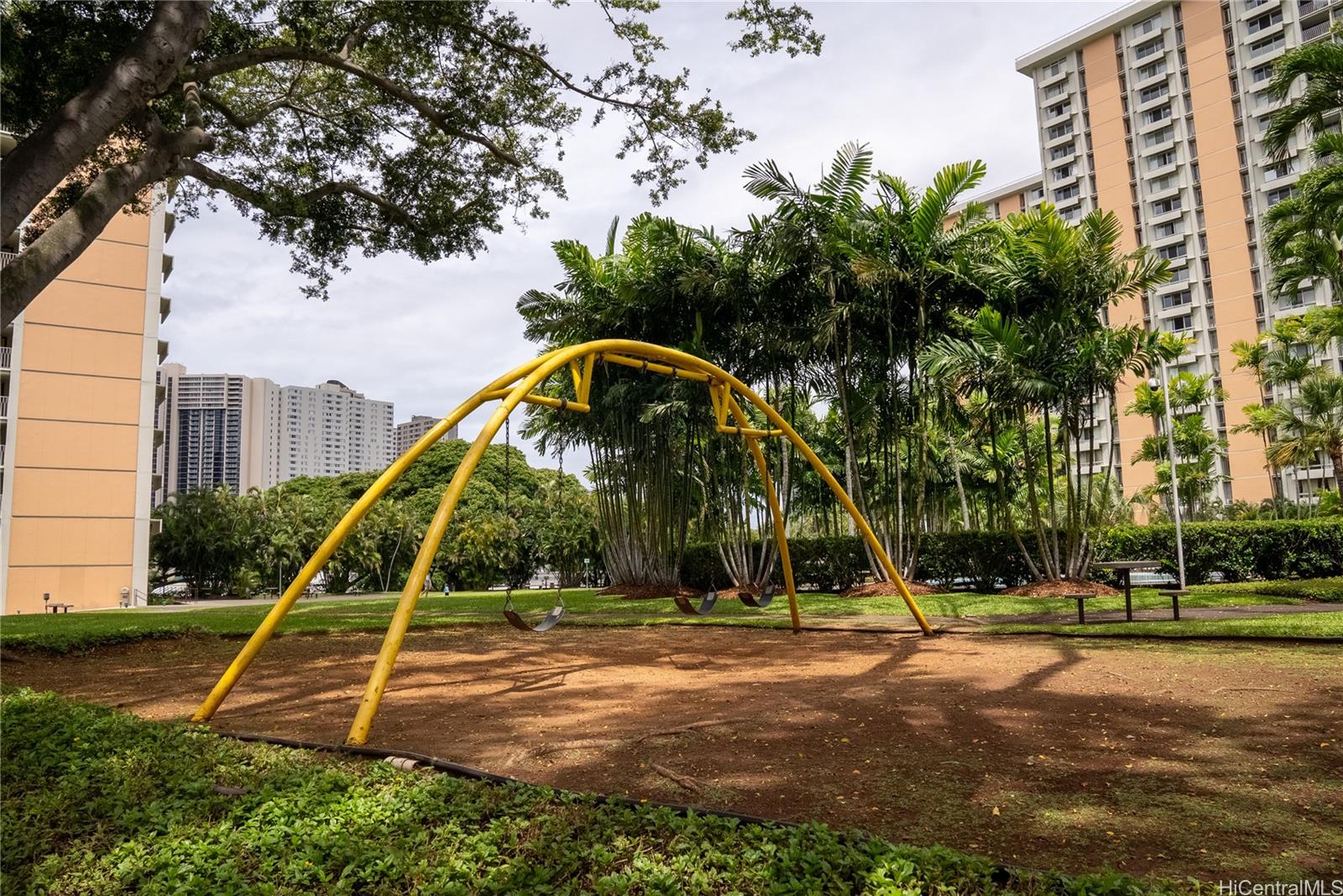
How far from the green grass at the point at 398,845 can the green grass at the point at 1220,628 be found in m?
7.79

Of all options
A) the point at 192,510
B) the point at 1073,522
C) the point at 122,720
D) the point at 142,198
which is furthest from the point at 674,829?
the point at 192,510

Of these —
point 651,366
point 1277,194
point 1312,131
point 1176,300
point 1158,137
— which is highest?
point 1158,137

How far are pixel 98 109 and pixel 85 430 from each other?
108 ft

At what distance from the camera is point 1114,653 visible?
8508 millimetres

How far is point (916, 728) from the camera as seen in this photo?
5.47 m

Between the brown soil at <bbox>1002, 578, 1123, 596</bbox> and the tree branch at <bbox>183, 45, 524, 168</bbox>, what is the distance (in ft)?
41.1

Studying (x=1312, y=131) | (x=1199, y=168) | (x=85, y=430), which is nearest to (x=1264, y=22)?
(x=1199, y=168)

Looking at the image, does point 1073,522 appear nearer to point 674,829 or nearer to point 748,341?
point 748,341

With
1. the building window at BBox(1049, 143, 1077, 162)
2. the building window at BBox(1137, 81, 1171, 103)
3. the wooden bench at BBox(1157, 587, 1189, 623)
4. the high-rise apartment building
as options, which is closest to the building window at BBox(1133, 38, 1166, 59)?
the high-rise apartment building

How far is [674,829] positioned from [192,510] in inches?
1612

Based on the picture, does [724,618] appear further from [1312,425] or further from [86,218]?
[1312,425]

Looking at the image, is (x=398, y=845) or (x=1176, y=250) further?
(x=1176, y=250)

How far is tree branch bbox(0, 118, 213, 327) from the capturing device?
22.4ft

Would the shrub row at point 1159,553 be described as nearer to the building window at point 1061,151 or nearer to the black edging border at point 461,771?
the black edging border at point 461,771
